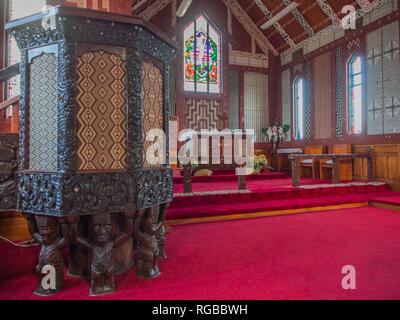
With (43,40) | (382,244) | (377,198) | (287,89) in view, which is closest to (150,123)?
(43,40)

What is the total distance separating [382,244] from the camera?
2.31 meters

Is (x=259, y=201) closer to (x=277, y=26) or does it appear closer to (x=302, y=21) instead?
(x=302, y=21)

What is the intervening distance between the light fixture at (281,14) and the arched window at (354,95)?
2210mm

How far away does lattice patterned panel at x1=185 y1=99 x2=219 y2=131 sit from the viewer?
A: 8914 millimetres

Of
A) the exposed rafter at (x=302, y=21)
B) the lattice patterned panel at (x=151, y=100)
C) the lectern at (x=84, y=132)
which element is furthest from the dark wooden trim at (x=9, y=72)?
the exposed rafter at (x=302, y=21)

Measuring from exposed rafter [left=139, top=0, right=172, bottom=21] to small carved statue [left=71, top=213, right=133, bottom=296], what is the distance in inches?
336

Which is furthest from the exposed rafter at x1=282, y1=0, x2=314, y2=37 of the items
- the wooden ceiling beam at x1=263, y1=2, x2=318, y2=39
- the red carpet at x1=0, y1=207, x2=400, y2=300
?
the red carpet at x1=0, y1=207, x2=400, y2=300

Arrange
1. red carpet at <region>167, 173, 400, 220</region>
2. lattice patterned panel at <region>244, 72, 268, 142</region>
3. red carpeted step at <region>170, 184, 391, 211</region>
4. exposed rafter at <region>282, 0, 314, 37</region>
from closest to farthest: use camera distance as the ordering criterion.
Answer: red carpet at <region>167, 173, 400, 220</region>
red carpeted step at <region>170, 184, 391, 211</region>
exposed rafter at <region>282, 0, 314, 37</region>
lattice patterned panel at <region>244, 72, 268, 142</region>

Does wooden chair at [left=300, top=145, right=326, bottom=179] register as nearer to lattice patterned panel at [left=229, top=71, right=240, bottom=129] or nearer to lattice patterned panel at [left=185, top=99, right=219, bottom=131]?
lattice patterned panel at [left=229, top=71, right=240, bottom=129]

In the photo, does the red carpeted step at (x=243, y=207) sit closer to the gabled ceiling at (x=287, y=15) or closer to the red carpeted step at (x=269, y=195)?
the red carpeted step at (x=269, y=195)

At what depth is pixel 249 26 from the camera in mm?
9711

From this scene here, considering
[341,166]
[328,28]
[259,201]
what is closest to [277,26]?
[328,28]

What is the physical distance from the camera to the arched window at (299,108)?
29.2 feet

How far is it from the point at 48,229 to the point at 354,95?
767 centimetres
